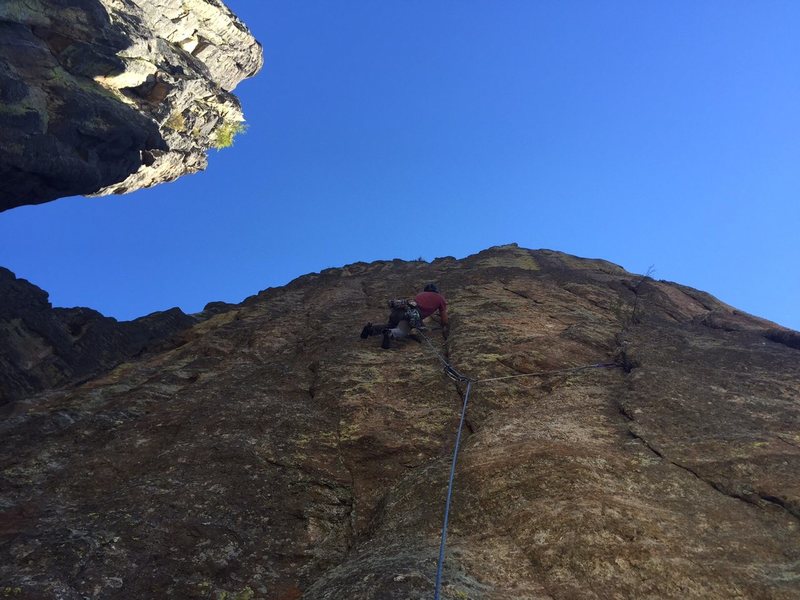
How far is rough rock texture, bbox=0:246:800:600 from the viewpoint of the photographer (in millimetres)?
4980

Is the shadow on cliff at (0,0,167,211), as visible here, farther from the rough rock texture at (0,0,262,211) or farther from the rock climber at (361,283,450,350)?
the rock climber at (361,283,450,350)

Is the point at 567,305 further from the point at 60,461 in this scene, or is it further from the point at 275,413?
the point at 60,461

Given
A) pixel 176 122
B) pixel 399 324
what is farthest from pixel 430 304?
pixel 176 122

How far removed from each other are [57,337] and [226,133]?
27.9m

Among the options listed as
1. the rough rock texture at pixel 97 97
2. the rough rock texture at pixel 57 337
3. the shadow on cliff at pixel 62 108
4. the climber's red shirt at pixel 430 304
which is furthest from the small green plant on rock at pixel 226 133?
the climber's red shirt at pixel 430 304

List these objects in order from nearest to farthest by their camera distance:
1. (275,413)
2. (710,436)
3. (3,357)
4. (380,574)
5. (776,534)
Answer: (380,574), (776,534), (710,436), (275,413), (3,357)

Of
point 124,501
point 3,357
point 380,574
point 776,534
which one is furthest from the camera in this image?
point 3,357

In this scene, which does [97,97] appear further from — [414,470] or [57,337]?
[414,470]

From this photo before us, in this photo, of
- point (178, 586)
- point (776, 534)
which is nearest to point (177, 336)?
point (178, 586)

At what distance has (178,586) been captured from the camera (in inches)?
206

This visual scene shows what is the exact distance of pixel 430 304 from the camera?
1279 cm

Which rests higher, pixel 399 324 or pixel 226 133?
pixel 226 133

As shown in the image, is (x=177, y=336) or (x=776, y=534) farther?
(x=177, y=336)

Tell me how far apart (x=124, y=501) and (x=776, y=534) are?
6.48 meters
